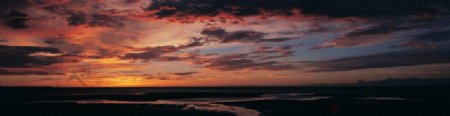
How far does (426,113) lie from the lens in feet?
105

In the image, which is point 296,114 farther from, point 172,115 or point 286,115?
point 172,115

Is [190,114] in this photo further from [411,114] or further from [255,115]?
[411,114]

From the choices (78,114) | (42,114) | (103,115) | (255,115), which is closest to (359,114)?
(255,115)

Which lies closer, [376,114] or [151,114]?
[376,114]

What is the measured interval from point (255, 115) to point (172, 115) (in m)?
7.30

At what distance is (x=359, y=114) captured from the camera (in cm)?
3212

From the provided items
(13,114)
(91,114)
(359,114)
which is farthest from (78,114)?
(359,114)

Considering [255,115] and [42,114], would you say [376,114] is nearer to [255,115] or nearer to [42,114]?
[255,115]

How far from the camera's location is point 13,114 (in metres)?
32.5

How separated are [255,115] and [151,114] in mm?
9435

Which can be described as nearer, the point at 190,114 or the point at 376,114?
the point at 376,114

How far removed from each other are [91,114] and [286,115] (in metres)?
17.3

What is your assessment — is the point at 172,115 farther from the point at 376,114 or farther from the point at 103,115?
the point at 376,114

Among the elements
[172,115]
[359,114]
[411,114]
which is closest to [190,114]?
[172,115]
